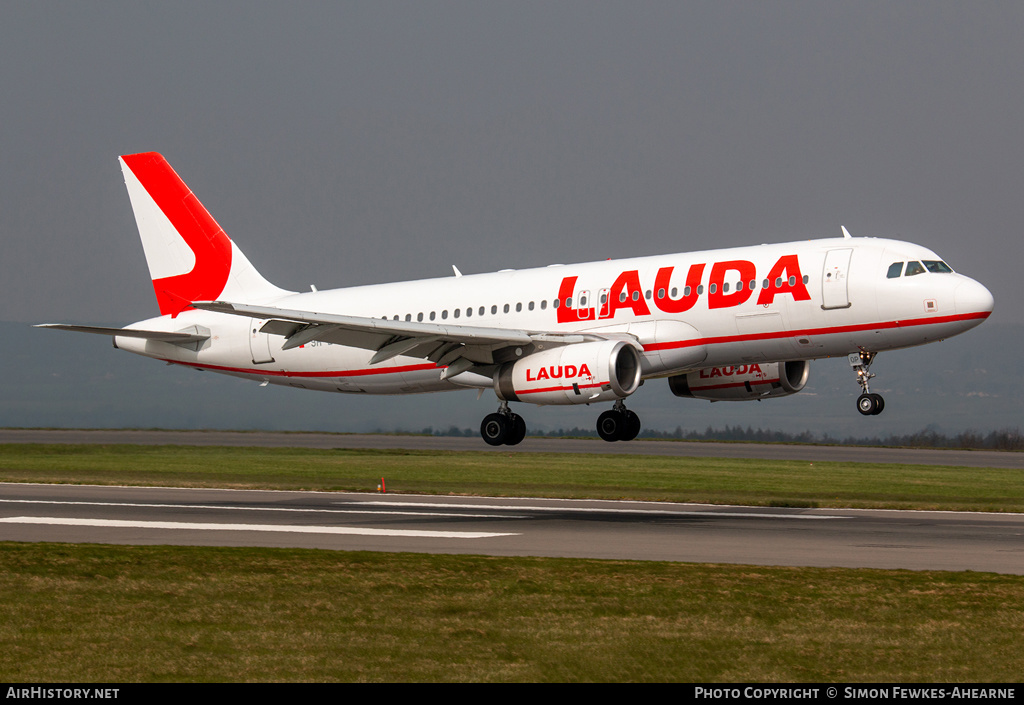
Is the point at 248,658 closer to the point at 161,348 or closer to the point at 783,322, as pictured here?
the point at 783,322

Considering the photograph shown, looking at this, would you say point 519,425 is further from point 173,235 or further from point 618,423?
point 173,235

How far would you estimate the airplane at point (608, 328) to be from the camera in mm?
34594

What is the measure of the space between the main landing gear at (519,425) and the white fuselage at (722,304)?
256 centimetres

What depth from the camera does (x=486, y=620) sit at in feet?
70.7

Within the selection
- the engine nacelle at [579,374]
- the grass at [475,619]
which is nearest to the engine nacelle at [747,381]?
the engine nacelle at [579,374]

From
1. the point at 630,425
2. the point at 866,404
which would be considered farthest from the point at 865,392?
the point at 630,425

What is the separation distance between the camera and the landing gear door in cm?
3459

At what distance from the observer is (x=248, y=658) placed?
723 inches

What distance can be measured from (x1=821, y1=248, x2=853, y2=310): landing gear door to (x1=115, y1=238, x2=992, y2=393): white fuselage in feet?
0.09

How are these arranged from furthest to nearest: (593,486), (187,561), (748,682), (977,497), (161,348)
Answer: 1. (593,486)
2. (977,497)
3. (161,348)
4. (187,561)
5. (748,682)

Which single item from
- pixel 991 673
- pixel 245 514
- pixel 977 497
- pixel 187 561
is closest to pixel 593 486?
pixel 977 497

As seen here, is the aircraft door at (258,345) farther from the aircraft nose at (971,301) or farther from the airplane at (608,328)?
the aircraft nose at (971,301)

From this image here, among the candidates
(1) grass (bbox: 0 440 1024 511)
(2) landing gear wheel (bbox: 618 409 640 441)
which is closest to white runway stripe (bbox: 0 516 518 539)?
(2) landing gear wheel (bbox: 618 409 640 441)

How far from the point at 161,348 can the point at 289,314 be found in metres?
12.2
